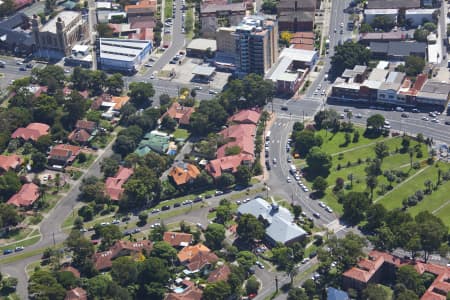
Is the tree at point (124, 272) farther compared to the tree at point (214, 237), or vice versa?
the tree at point (214, 237)

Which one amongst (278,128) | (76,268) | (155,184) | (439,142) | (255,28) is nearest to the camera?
(76,268)

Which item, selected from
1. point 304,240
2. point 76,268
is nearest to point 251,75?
point 304,240

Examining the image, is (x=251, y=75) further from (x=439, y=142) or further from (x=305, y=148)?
(x=439, y=142)

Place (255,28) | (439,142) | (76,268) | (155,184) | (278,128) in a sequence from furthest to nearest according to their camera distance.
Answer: (255,28) → (278,128) → (439,142) → (155,184) → (76,268)

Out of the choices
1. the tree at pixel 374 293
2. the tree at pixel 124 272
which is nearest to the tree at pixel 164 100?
the tree at pixel 124 272

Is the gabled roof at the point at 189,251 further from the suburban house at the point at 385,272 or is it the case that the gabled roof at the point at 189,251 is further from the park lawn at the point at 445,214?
the park lawn at the point at 445,214

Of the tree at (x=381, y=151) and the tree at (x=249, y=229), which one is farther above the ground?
the tree at (x=381, y=151)

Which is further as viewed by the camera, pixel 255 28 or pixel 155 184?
pixel 255 28
